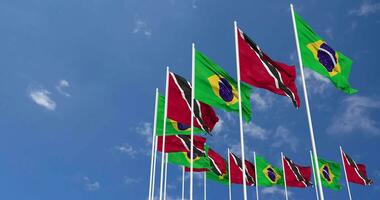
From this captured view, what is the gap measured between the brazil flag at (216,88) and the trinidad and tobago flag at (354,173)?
21654 millimetres

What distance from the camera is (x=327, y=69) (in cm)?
1731

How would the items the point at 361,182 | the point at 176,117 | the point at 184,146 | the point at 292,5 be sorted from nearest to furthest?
the point at 292,5, the point at 176,117, the point at 184,146, the point at 361,182

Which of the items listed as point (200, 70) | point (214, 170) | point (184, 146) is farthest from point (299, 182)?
point (200, 70)

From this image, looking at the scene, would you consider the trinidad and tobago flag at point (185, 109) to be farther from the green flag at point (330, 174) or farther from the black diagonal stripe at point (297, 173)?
the green flag at point (330, 174)

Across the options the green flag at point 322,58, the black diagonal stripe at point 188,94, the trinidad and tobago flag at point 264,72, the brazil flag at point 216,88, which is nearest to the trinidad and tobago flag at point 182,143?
the black diagonal stripe at point 188,94

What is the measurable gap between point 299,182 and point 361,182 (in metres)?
5.60

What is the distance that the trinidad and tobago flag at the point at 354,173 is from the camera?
36.9 m

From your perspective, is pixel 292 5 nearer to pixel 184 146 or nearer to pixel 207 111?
pixel 207 111

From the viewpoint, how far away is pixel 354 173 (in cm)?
3719

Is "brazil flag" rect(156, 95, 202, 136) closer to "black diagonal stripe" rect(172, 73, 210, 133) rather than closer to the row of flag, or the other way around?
the row of flag

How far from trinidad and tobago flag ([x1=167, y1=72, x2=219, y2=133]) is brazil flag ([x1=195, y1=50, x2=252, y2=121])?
283 centimetres

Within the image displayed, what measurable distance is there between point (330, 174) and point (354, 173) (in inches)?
96.8

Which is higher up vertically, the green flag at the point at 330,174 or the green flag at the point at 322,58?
the green flag at the point at 330,174

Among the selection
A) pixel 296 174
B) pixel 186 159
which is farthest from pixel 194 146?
pixel 296 174
